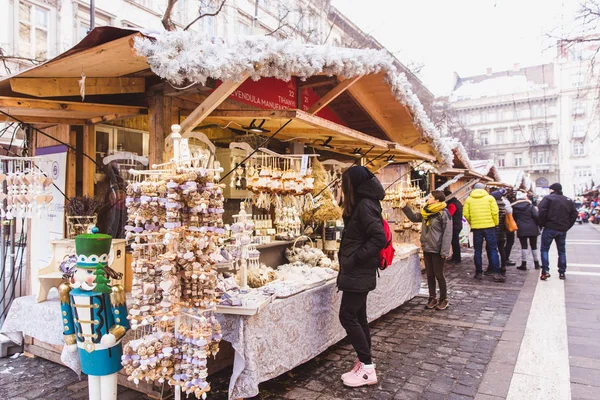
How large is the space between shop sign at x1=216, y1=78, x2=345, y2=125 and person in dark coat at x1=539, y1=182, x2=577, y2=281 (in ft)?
19.3

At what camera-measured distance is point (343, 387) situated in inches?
149

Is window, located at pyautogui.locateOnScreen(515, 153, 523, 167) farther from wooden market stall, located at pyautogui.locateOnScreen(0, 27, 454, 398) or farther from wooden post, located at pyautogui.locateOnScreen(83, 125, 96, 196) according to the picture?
wooden post, located at pyautogui.locateOnScreen(83, 125, 96, 196)

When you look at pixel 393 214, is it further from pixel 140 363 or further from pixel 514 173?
pixel 514 173

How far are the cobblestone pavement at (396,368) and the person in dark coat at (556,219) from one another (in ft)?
9.73

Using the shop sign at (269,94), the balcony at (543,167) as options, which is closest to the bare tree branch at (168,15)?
Result: the shop sign at (269,94)

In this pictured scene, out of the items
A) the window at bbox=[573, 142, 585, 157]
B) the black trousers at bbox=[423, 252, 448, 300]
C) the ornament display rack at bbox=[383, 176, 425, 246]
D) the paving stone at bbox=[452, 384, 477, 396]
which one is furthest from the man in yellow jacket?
the window at bbox=[573, 142, 585, 157]

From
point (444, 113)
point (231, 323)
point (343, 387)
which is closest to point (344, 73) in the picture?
point (231, 323)

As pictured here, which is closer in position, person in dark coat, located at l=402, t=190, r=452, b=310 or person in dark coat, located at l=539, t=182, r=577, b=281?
person in dark coat, located at l=402, t=190, r=452, b=310

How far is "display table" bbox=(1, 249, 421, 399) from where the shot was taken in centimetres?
329

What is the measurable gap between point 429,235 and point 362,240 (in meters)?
2.78

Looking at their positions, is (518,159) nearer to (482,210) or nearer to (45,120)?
(482,210)

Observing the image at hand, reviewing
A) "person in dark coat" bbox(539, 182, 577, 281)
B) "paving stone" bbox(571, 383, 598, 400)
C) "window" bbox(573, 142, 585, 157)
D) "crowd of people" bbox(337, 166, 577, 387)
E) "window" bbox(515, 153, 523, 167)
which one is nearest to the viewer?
"paving stone" bbox(571, 383, 598, 400)

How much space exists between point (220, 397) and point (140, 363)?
1.07 meters

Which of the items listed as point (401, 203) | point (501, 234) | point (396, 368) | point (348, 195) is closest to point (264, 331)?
point (348, 195)
